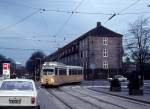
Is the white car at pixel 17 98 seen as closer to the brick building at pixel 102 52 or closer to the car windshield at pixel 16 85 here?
the car windshield at pixel 16 85

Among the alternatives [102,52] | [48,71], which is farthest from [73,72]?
[102,52]

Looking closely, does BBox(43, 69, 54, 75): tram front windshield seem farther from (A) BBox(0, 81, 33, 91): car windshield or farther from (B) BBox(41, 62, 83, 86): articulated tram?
(A) BBox(0, 81, 33, 91): car windshield

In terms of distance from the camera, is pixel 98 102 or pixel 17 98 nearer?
pixel 17 98

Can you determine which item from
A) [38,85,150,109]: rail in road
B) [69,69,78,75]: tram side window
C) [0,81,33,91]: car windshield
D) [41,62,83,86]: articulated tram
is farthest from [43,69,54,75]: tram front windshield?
[0,81,33,91]: car windshield

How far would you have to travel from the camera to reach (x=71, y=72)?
7225 centimetres

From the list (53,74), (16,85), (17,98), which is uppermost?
(53,74)

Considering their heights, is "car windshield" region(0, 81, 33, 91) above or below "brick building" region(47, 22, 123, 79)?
below

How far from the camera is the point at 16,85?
746 inches

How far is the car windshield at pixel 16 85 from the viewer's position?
1873cm

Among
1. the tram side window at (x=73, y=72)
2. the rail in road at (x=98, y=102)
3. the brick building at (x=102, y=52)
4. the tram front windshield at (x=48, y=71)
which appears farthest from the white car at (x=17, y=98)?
the brick building at (x=102, y=52)

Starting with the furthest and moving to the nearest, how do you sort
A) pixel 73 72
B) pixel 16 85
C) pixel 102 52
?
pixel 102 52, pixel 73 72, pixel 16 85

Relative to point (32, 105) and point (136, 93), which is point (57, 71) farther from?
point (32, 105)

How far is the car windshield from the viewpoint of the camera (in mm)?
18734

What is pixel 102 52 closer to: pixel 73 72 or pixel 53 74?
pixel 73 72
